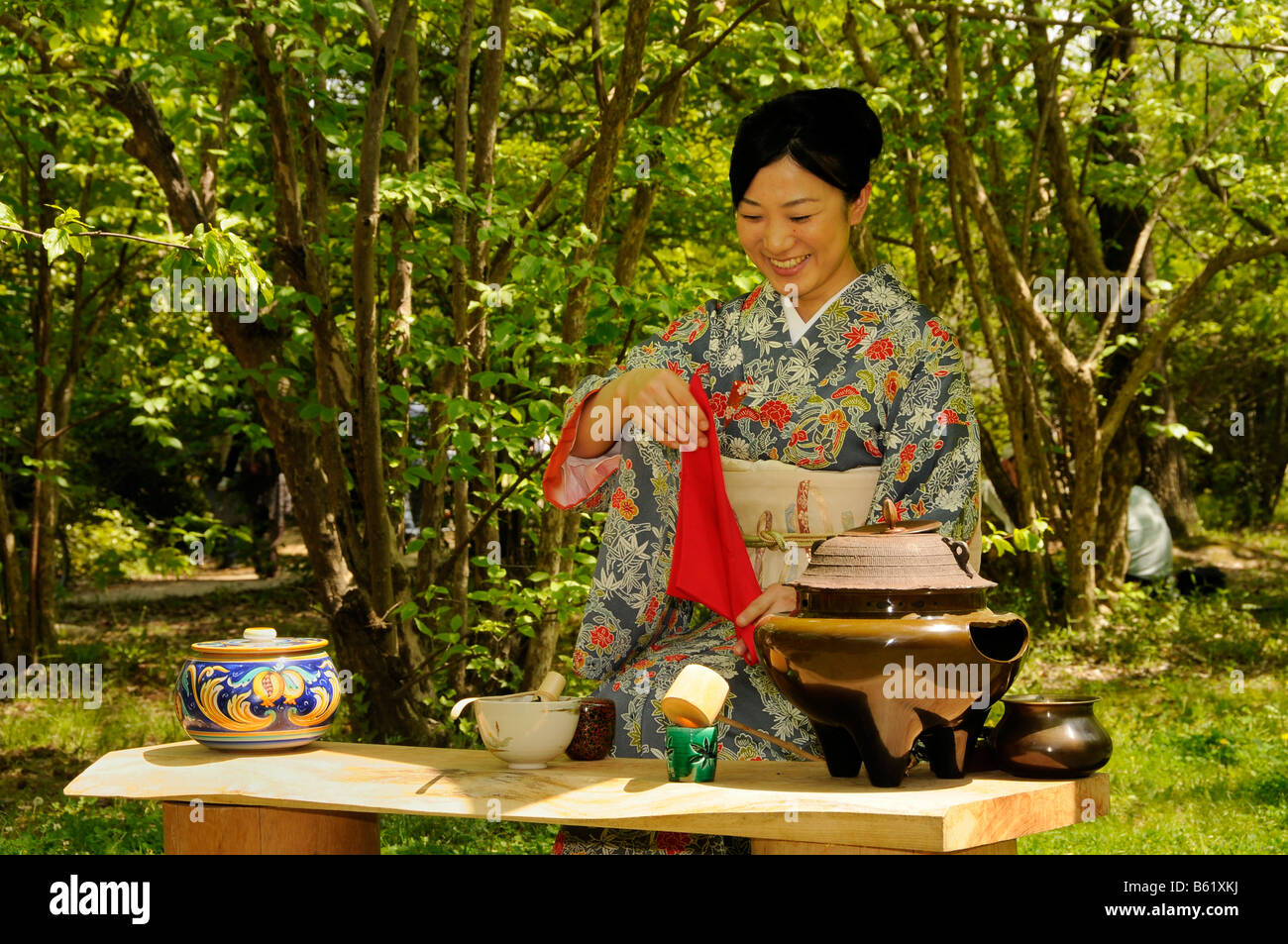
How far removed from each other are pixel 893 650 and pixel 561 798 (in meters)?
0.66

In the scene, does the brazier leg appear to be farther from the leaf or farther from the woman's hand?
the leaf

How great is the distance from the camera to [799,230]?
3.05 metres

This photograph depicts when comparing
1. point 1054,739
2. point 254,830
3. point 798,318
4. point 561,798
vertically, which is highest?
point 798,318

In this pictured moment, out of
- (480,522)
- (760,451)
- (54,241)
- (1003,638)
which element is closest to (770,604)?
(760,451)

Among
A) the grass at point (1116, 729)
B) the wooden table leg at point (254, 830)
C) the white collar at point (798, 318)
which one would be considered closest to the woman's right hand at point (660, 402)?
the white collar at point (798, 318)

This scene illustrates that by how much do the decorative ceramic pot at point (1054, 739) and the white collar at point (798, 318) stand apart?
45.4 inches

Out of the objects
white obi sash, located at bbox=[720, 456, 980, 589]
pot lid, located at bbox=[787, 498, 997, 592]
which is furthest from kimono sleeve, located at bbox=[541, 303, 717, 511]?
pot lid, located at bbox=[787, 498, 997, 592]

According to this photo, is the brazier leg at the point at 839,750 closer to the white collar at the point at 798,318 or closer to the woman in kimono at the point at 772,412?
the woman in kimono at the point at 772,412

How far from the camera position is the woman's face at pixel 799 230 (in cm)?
300

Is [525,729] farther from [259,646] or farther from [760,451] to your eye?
[760,451]

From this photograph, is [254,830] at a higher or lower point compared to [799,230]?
lower

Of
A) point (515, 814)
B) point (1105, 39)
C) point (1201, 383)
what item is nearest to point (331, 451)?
point (515, 814)

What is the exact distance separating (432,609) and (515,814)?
382 cm

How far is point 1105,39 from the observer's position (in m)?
9.37
